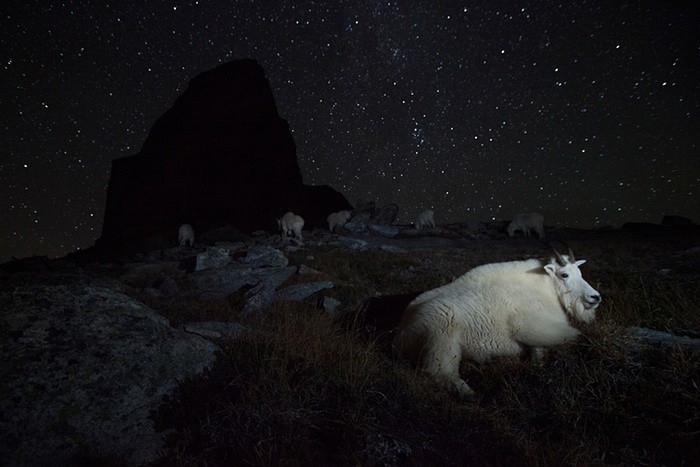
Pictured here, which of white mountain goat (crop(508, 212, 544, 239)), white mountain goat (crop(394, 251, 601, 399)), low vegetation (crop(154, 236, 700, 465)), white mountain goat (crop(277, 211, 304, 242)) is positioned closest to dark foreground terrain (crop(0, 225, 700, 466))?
low vegetation (crop(154, 236, 700, 465))

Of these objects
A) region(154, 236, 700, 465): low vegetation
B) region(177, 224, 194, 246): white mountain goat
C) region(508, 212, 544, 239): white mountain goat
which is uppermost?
region(508, 212, 544, 239): white mountain goat

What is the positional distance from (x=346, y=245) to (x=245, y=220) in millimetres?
26839

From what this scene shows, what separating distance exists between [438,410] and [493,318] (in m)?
1.68

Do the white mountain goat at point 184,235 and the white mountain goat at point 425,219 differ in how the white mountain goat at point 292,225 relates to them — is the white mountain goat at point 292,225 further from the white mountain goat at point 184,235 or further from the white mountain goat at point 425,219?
the white mountain goat at point 425,219

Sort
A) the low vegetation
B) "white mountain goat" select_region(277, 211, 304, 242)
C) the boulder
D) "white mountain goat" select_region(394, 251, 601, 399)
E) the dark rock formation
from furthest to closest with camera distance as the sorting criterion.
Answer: the dark rock formation < the boulder < "white mountain goat" select_region(277, 211, 304, 242) < "white mountain goat" select_region(394, 251, 601, 399) < the low vegetation

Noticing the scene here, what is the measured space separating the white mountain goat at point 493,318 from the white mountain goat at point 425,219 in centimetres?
2933

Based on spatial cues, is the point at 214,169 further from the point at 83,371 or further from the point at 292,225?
the point at 83,371

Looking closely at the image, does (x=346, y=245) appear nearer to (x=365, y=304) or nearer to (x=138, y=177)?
(x=365, y=304)

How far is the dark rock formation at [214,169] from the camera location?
1625 inches

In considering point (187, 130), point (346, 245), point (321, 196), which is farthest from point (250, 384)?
point (321, 196)

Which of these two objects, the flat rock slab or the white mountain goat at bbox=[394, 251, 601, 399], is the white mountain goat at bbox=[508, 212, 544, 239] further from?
the flat rock slab

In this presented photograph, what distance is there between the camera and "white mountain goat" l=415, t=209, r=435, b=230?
33656 mm

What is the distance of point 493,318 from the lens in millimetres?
4031

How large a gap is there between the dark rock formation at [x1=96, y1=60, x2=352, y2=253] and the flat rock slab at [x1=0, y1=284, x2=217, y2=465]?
37009 millimetres
